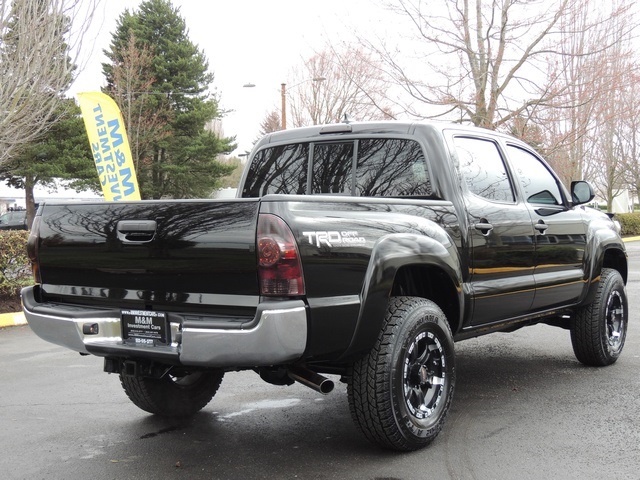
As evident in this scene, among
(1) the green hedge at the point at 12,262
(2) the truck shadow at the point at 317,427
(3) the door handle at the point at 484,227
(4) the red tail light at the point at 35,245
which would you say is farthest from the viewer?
(1) the green hedge at the point at 12,262

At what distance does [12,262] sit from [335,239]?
7.33m

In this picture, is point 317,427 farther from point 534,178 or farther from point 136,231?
point 534,178

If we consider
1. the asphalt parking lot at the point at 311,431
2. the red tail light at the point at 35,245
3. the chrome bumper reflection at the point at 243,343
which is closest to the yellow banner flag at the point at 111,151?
the asphalt parking lot at the point at 311,431

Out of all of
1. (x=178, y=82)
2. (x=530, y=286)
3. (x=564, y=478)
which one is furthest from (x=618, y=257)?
(x=178, y=82)

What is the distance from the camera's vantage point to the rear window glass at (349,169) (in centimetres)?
432

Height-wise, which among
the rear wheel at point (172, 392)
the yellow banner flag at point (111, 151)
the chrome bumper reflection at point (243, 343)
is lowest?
the rear wheel at point (172, 392)

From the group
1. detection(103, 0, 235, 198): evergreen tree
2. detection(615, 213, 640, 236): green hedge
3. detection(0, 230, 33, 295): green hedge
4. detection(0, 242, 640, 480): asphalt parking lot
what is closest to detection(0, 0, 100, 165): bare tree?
detection(0, 230, 33, 295): green hedge

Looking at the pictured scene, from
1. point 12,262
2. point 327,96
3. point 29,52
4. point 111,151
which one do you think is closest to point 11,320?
point 12,262

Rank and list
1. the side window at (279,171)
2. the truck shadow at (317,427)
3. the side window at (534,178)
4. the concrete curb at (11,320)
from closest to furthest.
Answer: the truck shadow at (317,427), the side window at (279,171), the side window at (534,178), the concrete curb at (11,320)

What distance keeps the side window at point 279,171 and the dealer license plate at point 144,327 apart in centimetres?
167

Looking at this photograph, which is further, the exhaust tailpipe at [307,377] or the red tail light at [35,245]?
the red tail light at [35,245]

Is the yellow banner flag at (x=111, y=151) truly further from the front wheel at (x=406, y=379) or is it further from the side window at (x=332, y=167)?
the front wheel at (x=406, y=379)

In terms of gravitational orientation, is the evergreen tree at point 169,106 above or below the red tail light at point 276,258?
above

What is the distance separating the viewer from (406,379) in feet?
12.2
